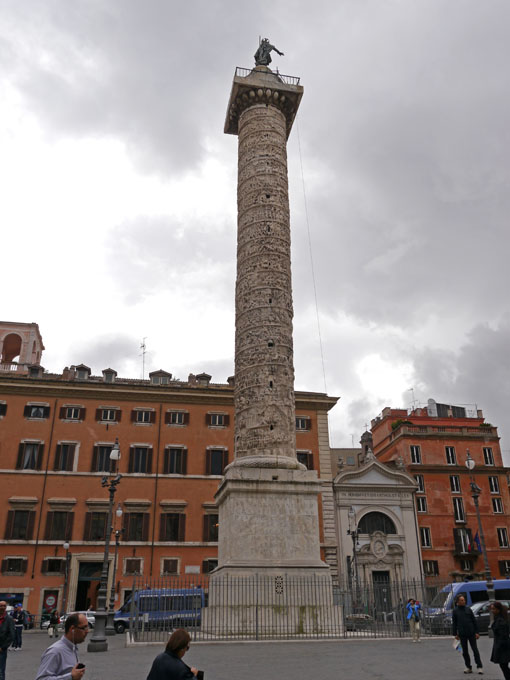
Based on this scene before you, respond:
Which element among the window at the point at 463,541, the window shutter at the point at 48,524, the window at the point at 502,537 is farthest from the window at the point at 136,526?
the window at the point at 502,537

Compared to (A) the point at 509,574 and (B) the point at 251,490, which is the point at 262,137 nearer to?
(B) the point at 251,490

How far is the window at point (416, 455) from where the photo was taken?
33062mm

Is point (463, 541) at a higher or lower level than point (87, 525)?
lower

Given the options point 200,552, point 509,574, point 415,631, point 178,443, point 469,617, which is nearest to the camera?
point 469,617

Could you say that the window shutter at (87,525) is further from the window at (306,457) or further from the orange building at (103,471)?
the window at (306,457)

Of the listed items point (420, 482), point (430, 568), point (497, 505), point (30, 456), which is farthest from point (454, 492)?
point (30, 456)

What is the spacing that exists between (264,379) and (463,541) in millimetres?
19871

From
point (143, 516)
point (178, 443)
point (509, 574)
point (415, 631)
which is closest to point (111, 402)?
point (178, 443)

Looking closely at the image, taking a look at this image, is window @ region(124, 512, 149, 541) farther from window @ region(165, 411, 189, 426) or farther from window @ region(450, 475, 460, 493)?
window @ region(450, 475, 460, 493)

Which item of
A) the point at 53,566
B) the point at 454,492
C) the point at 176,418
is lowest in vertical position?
the point at 53,566

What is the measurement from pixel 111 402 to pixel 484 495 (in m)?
20.4

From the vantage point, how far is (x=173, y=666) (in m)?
3.91

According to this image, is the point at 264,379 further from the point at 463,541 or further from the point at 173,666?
the point at 463,541

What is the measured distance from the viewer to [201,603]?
18.0 meters
